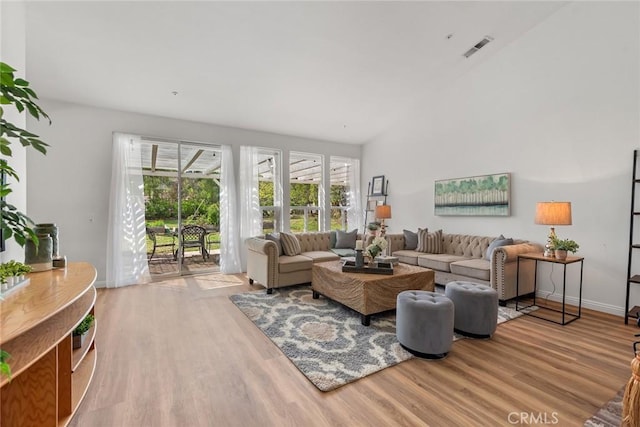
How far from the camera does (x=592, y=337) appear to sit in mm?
2844

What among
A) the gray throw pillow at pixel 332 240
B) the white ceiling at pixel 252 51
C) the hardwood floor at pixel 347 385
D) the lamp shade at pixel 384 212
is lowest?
the hardwood floor at pixel 347 385

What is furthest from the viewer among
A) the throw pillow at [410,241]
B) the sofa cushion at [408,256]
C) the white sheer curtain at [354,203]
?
the white sheer curtain at [354,203]

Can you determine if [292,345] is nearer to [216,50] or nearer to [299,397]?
[299,397]

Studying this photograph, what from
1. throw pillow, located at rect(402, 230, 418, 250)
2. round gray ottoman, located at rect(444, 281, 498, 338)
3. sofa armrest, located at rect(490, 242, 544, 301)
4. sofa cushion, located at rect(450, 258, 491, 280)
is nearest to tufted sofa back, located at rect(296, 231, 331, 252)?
throw pillow, located at rect(402, 230, 418, 250)

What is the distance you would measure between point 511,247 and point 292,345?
3.03 metres

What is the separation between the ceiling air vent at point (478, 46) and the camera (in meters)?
4.10

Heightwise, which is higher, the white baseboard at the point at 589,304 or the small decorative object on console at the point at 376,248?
the small decorative object on console at the point at 376,248

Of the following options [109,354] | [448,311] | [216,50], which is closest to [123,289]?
[109,354]

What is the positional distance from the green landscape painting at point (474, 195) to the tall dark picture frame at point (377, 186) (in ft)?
4.62

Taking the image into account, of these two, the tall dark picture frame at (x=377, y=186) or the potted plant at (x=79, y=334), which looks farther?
the tall dark picture frame at (x=377, y=186)

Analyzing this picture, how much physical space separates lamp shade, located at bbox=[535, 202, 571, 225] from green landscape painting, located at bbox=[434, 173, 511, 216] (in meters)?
1.06

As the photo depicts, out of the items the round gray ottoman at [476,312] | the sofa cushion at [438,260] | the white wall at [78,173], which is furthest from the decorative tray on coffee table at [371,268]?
the white wall at [78,173]

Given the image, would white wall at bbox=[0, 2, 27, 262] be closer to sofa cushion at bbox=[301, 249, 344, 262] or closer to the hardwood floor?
the hardwood floor

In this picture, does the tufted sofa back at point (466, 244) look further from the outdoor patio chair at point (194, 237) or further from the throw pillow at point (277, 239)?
the outdoor patio chair at point (194, 237)
